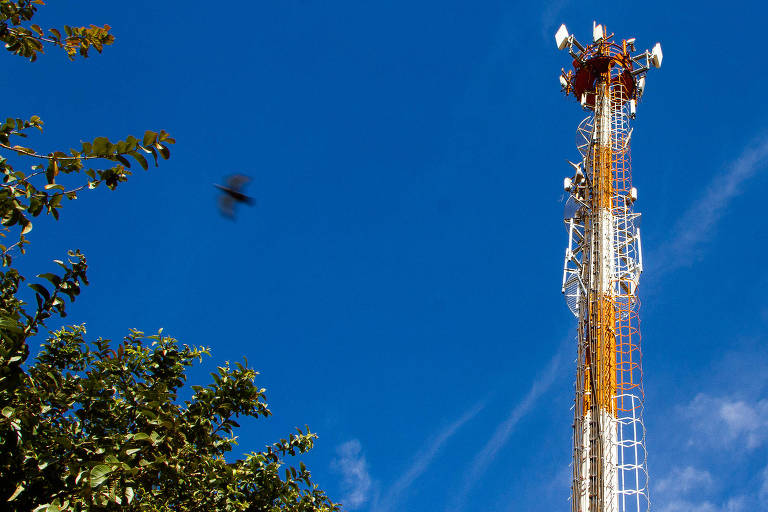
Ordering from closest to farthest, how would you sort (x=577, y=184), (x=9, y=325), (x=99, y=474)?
1. (x=9, y=325)
2. (x=99, y=474)
3. (x=577, y=184)

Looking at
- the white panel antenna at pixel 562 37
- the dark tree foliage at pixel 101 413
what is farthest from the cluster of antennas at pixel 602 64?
the dark tree foliage at pixel 101 413

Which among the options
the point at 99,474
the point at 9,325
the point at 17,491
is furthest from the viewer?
the point at 17,491

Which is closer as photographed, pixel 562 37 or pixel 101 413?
pixel 101 413

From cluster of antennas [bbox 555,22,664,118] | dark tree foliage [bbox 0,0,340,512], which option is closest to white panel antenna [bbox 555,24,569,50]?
cluster of antennas [bbox 555,22,664,118]

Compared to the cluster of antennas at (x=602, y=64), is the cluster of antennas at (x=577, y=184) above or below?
below

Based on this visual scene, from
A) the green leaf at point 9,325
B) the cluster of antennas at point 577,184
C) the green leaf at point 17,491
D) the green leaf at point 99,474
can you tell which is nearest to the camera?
the green leaf at point 9,325

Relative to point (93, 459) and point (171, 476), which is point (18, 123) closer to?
point (93, 459)

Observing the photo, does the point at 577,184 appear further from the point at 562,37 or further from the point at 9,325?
the point at 9,325

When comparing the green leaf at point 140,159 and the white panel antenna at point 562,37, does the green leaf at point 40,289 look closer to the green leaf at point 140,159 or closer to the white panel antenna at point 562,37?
the green leaf at point 140,159

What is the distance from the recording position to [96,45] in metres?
6.72

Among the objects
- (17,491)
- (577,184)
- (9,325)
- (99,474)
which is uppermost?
(577,184)

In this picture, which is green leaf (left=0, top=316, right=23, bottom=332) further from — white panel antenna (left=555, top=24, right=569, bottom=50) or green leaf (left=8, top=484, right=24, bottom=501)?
white panel antenna (left=555, top=24, right=569, bottom=50)

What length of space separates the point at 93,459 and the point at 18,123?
9.11 feet

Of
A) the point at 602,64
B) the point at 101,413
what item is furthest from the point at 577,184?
the point at 101,413
